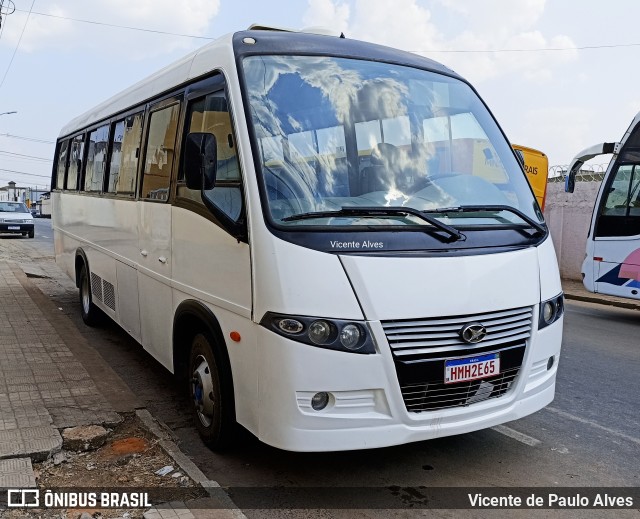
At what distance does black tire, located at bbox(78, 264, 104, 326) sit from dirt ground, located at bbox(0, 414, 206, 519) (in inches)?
160

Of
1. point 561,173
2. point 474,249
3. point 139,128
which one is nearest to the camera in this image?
point 474,249

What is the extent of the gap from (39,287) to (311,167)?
32.7ft

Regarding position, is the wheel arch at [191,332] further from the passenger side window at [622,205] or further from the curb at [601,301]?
the curb at [601,301]

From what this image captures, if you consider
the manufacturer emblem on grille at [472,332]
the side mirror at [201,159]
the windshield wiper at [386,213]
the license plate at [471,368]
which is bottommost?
the license plate at [471,368]

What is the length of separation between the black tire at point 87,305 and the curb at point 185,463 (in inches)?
140

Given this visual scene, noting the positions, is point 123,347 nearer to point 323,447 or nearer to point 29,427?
point 29,427

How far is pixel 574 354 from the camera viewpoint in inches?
297

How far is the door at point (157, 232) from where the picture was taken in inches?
199

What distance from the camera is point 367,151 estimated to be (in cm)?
406

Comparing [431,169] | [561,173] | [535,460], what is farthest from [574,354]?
[561,173]

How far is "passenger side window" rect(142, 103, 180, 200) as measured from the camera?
5066 millimetres

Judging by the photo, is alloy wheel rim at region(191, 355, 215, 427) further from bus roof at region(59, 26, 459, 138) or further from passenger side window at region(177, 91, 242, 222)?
bus roof at region(59, 26, 459, 138)

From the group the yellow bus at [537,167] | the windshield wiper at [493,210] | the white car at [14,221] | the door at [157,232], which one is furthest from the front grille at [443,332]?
the white car at [14,221]

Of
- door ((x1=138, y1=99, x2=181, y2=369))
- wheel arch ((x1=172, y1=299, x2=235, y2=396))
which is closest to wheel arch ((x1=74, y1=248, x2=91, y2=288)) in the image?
door ((x1=138, y1=99, x2=181, y2=369))
